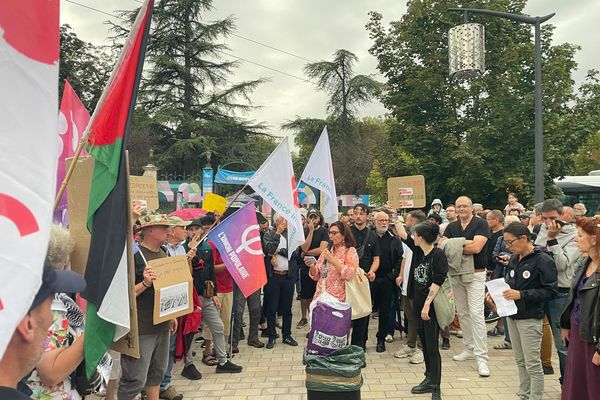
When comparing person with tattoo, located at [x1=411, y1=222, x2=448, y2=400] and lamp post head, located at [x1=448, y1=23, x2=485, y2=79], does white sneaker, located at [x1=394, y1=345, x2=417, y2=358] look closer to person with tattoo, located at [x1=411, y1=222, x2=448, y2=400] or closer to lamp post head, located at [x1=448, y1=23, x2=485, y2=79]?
person with tattoo, located at [x1=411, y1=222, x2=448, y2=400]

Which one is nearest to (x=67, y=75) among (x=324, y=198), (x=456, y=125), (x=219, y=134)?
(x=219, y=134)

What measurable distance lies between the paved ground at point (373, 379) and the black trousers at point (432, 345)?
32cm

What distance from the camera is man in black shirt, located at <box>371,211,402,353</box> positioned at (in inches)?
287

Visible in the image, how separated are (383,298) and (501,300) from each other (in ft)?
9.33

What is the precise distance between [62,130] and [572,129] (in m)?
17.8

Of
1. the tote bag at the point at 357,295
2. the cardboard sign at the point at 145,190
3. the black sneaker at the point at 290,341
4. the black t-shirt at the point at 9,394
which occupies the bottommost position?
the black sneaker at the point at 290,341

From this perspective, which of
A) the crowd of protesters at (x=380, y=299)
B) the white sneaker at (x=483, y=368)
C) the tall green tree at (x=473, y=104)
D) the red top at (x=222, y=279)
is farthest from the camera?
the tall green tree at (x=473, y=104)

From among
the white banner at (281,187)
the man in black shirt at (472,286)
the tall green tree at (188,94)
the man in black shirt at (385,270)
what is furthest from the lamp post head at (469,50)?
the tall green tree at (188,94)

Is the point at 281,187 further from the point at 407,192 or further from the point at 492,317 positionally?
the point at 492,317

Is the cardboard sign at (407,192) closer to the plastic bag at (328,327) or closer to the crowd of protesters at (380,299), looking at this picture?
the crowd of protesters at (380,299)

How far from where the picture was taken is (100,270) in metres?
2.33

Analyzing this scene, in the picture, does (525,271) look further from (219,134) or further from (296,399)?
(219,134)

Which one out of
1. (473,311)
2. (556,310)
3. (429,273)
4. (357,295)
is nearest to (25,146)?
(429,273)

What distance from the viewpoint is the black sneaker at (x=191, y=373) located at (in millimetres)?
6000
